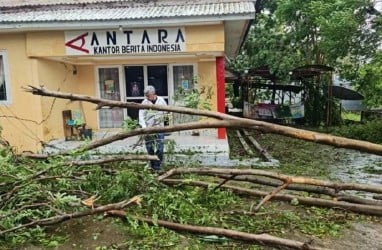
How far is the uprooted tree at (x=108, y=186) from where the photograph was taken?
4488 millimetres

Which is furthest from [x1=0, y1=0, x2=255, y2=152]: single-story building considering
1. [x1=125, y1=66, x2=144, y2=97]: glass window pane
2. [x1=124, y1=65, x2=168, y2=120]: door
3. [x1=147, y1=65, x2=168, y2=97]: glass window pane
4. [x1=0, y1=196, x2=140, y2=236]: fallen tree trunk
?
[x1=0, y1=196, x2=140, y2=236]: fallen tree trunk

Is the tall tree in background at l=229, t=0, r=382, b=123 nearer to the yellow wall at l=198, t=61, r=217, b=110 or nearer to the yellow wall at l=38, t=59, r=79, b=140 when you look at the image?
the yellow wall at l=198, t=61, r=217, b=110

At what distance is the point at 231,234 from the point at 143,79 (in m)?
9.11

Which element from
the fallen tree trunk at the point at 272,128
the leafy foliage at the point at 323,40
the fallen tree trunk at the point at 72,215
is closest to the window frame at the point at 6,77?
the fallen tree trunk at the point at 272,128

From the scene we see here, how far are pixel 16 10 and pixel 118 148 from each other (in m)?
5.60

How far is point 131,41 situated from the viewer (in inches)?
393

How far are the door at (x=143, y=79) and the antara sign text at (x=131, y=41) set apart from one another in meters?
2.75

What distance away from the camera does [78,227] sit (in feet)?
15.9

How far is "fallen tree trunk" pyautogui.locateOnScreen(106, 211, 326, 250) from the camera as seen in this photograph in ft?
13.2

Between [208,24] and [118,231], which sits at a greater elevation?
[208,24]

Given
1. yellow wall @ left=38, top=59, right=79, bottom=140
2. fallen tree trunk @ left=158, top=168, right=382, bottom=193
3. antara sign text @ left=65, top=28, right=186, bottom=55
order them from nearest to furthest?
1. fallen tree trunk @ left=158, top=168, right=382, bottom=193
2. antara sign text @ left=65, top=28, right=186, bottom=55
3. yellow wall @ left=38, top=59, right=79, bottom=140

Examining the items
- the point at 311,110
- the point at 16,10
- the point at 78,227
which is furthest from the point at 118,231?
the point at 311,110

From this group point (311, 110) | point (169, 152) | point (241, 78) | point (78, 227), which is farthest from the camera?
point (241, 78)

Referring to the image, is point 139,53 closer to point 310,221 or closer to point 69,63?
point 69,63
